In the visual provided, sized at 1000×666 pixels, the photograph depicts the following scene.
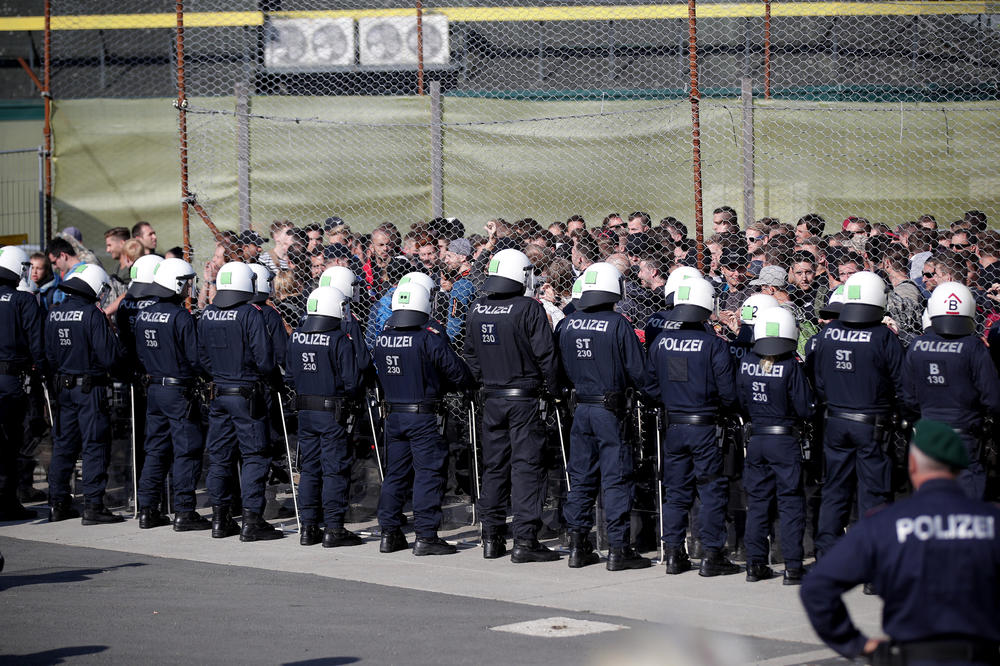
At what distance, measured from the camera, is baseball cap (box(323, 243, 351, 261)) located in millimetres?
12383

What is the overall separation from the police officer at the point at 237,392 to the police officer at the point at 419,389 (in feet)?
3.69

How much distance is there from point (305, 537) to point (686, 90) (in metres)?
5.93

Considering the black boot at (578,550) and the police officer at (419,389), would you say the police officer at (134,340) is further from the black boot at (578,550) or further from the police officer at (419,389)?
the black boot at (578,550)

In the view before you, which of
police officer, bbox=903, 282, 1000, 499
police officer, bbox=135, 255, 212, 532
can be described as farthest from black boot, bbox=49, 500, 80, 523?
police officer, bbox=903, 282, 1000, 499

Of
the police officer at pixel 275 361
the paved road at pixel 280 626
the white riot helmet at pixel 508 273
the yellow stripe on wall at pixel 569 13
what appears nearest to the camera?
the paved road at pixel 280 626

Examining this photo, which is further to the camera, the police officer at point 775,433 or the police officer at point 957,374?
the police officer at point 775,433

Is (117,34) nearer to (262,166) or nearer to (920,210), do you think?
(262,166)

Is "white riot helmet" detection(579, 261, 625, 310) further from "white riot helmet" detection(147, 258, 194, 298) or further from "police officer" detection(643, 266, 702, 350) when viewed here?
"white riot helmet" detection(147, 258, 194, 298)

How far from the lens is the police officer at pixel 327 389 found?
33.0 ft

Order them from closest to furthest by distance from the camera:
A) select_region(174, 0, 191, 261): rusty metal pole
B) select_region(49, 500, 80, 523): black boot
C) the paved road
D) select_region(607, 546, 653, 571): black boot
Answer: the paved road → select_region(607, 546, 653, 571): black boot → select_region(49, 500, 80, 523): black boot → select_region(174, 0, 191, 261): rusty metal pole

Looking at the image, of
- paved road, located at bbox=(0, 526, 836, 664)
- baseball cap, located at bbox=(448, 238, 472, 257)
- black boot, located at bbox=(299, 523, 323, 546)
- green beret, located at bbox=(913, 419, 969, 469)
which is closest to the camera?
green beret, located at bbox=(913, 419, 969, 469)

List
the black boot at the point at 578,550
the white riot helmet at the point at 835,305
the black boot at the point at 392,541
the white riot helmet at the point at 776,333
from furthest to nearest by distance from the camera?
the black boot at the point at 392,541, the black boot at the point at 578,550, the white riot helmet at the point at 835,305, the white riot helmet at the point at 776,333

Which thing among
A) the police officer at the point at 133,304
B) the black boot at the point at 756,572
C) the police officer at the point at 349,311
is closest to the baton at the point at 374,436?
the police officer at the point at 349,311

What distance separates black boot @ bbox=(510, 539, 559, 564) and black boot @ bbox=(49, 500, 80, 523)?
4.16m
